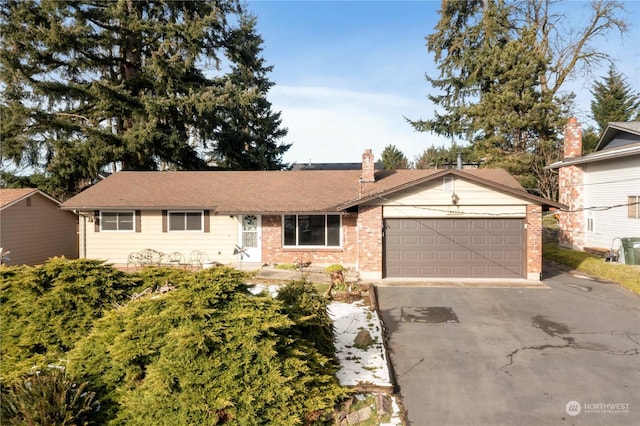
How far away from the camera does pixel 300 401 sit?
4668 mm

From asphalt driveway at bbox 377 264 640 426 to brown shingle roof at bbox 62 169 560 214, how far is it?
452 centimetres

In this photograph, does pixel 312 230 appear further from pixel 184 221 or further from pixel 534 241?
pixel 534 241

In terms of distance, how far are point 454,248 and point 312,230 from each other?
18.2ft

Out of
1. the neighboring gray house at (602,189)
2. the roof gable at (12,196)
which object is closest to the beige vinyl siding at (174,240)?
the roof gable at (12,196)

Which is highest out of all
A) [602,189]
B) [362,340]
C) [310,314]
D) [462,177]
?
[462,177]

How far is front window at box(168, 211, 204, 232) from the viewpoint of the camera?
1538 centimetres

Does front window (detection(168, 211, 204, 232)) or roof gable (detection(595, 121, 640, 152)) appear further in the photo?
roof gable (detection(595, 121, 640, 152))

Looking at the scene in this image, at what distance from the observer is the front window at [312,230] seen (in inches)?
583

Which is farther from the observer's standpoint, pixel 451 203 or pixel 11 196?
pixel 11 196

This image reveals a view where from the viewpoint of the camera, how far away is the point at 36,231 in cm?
1695

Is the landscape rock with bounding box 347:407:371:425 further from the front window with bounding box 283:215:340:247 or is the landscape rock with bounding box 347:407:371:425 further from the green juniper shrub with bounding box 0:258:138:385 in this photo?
the front window with bounding box 283:215:340:247

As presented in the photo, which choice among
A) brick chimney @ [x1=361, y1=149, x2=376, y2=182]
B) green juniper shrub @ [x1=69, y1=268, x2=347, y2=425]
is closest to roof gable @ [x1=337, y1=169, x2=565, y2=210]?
brick chimney @ [x1=361, y1=149, x2=376, y2=182]

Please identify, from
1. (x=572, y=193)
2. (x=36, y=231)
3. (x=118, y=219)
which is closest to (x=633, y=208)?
(x=572, y=193)

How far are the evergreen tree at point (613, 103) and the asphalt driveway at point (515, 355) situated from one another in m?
34.6
